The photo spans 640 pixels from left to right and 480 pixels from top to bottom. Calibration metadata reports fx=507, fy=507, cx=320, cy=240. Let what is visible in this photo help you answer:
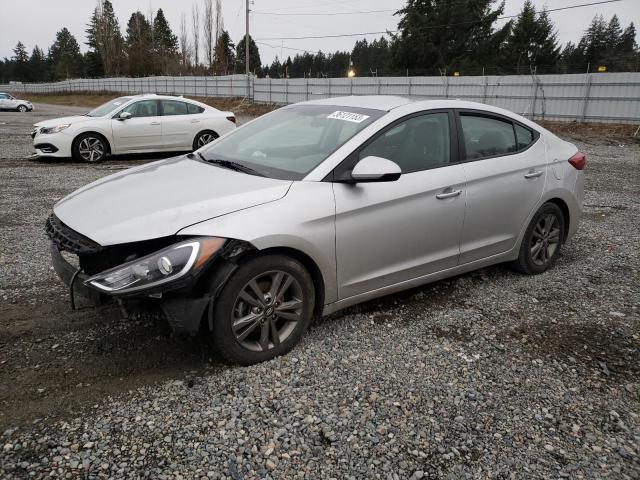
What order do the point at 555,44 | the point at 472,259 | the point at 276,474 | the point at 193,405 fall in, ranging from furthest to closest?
the point at 555,44
the point at 472,259
the point at 193,405
the point at 276,474

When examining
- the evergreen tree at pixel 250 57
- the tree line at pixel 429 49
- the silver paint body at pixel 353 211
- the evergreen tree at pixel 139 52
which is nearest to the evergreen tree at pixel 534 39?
the tree line at pixel 429 49

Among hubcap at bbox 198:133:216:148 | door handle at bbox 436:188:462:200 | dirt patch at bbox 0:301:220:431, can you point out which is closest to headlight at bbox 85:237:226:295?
dirt patch at bbox 0:301:220:431

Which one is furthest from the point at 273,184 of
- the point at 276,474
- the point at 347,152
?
the point at 276,474

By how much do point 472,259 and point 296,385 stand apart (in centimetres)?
194

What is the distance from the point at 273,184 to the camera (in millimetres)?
3141

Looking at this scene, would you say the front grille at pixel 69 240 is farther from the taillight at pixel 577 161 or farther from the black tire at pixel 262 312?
the taillight at pixel 577 161

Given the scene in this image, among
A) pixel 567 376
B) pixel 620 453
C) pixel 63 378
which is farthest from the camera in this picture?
pixel 567 376

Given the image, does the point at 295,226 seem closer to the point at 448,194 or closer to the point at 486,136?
the point at 448,194

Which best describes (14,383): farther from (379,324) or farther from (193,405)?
(379,324)

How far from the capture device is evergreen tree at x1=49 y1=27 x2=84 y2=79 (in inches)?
3644

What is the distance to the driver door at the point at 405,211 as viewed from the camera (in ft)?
10.8

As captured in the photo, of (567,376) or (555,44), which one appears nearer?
(567,376)

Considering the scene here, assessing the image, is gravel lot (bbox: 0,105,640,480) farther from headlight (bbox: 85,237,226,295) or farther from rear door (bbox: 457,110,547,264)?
headlight (bbox: 85,237,226,295)

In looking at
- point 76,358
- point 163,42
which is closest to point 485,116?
point 76,358
